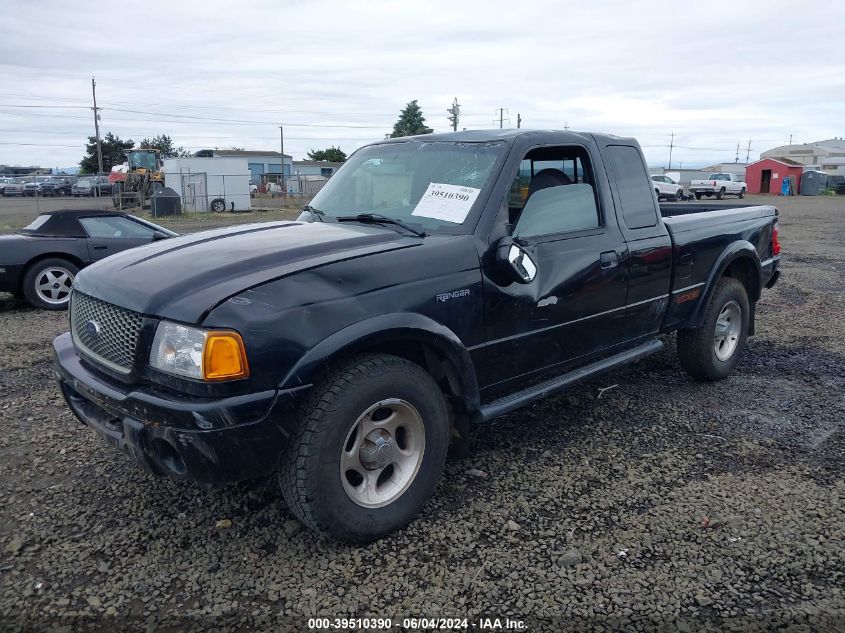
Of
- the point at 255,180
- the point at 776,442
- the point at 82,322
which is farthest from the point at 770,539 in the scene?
the point at 255,180

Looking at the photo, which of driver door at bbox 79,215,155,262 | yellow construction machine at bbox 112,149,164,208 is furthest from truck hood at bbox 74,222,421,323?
yellow construction machine at bbox 112,149,164,208

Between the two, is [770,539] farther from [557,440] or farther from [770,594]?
[557,440]

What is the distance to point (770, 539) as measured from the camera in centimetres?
302

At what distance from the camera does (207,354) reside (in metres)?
2.52

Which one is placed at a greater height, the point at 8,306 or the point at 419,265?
the point at 419,265

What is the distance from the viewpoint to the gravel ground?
8.48 feet

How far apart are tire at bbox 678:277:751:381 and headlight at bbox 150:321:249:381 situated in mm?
3657

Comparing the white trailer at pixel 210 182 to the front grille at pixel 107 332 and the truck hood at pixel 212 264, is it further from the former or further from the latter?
the front grille at pixel 107 332

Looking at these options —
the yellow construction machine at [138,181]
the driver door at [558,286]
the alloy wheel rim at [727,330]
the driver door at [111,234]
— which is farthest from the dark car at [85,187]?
the driver door at [558,286]

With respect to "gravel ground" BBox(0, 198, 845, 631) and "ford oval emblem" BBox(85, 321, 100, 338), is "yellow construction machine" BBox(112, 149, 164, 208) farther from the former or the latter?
"ford oval emblem" BBox(85, 321, 100, 338)

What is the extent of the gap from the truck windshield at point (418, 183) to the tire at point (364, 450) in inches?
37.4

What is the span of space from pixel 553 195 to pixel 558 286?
1.88 ft

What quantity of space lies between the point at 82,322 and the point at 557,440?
2.83 metres

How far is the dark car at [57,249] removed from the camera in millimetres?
7992
